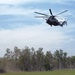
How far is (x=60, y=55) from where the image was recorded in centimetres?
14388

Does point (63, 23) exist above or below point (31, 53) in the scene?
below

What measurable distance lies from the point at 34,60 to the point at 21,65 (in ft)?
27.6

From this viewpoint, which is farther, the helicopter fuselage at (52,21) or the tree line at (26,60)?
the tree line at (26,60)

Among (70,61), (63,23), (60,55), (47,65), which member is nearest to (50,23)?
(63,23)

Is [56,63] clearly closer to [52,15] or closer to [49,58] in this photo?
[49,58]

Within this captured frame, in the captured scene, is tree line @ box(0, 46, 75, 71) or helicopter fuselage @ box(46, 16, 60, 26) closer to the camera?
helicopter fuselage @ box(46, 16, 60, 26)


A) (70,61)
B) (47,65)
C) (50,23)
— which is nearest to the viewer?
(50,23)

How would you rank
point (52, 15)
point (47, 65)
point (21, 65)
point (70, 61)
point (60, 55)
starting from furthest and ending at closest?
point (70, 61), point (60, 55), point (47, 65), point (21, 65), point (52, 15)

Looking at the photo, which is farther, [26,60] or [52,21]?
[26,60]

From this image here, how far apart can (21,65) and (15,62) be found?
568cm

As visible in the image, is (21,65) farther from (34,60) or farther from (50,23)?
(50,23)

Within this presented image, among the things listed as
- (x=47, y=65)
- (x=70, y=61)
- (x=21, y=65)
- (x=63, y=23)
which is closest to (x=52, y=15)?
(x=63, y=23)

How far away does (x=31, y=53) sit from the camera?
12188cm

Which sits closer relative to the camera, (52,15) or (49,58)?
(52,15)
